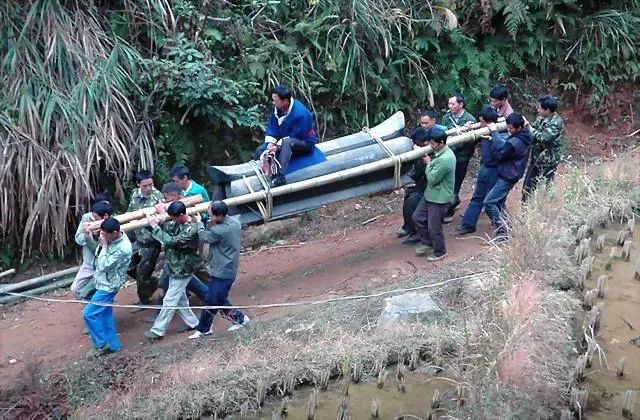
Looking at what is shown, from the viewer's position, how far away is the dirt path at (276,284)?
7.29 metres

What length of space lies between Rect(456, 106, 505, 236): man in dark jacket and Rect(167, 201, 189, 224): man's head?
332 cm

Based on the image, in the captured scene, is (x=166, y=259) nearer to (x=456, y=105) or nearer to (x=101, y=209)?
(x=101, y=209)

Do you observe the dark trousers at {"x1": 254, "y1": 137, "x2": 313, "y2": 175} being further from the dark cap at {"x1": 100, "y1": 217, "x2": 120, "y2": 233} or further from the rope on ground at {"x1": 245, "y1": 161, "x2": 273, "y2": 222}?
the dark cap at {"x1": 100, "y1": 217, "x2": 120, "y2": 233}

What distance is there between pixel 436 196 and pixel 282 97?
70.5 inches

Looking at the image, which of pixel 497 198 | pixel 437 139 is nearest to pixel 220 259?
pixel 437 139

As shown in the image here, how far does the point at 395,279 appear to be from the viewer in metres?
8.05

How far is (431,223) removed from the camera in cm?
815

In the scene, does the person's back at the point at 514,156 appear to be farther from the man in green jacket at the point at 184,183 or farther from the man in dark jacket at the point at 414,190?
the man in green jacket at the point at 184,183

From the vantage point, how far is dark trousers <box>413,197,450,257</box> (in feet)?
26.6

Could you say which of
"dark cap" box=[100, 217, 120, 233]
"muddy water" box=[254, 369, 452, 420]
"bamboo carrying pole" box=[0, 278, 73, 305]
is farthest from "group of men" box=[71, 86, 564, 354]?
"muddy water" box=[254, 369, 452, 420]

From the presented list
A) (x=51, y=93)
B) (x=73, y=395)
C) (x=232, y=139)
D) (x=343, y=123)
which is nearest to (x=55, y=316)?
(x=73, y=395)

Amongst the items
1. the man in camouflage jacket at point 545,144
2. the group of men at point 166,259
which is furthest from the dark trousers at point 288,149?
the man in camouflage jacket at point 545,144

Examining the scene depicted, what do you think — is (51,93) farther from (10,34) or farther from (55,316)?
(55,316)

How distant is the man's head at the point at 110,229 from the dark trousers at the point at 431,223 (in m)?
3.09
